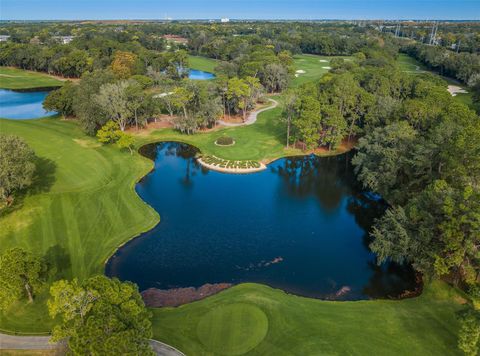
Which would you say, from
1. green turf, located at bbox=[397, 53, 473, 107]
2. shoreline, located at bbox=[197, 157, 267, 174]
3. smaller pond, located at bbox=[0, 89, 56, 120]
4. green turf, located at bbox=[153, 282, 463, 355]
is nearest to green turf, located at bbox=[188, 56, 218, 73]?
smaller pond, located at bbox=[0, 89, 56, 120]

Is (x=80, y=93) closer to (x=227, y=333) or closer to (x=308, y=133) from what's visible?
(x=308, y=133)

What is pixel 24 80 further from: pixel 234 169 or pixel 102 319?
pixel 102 319

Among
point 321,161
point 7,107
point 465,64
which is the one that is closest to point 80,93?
point 7,107

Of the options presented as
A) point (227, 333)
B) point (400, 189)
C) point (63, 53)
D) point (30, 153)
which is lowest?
point (227, 333)

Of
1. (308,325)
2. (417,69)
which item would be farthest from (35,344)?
(417,69)

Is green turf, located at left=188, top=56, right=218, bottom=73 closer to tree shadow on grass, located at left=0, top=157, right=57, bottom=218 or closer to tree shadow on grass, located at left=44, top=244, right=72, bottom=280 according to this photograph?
tree shadow on grass, located at left=0, top=157, right=57, bottom=218

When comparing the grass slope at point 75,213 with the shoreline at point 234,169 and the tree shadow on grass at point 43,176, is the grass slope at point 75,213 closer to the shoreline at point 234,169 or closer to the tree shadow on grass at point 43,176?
the tree shadow on grass at point 43,176

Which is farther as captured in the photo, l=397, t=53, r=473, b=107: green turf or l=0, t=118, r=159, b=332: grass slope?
l=397, t=53, r=473, b=107: green turf
